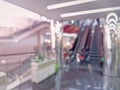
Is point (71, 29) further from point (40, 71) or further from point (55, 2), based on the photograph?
point (40, 71)

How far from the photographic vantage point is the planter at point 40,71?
536 cm

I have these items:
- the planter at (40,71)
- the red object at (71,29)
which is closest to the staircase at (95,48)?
the red object at (71,29)

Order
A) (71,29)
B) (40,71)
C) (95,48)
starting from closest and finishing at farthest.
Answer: (40,71) → (95,48) → (71,29)

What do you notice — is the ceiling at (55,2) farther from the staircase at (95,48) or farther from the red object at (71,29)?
the red object at (71,29)

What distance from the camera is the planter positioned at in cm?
536

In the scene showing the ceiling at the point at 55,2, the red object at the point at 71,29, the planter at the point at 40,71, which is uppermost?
the ceiling at the point at 55,2

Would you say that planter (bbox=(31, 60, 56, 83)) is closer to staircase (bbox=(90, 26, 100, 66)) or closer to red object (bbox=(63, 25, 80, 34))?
staircase (bbox=(90, 26, 100, 66))

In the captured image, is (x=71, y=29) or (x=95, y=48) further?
(x=71, y=29)

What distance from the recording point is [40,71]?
18.1 feet

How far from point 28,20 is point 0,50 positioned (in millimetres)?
2278

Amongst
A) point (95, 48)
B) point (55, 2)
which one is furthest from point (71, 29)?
point (55, 2)

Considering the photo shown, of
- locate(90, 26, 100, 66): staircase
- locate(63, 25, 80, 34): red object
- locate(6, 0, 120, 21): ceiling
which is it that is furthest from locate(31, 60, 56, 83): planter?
locate(63, 25, 80, 34): red object

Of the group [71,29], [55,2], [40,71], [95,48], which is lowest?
[40,71]

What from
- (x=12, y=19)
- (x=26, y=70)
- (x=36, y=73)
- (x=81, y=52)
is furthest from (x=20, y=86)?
(x=81, y=52)
